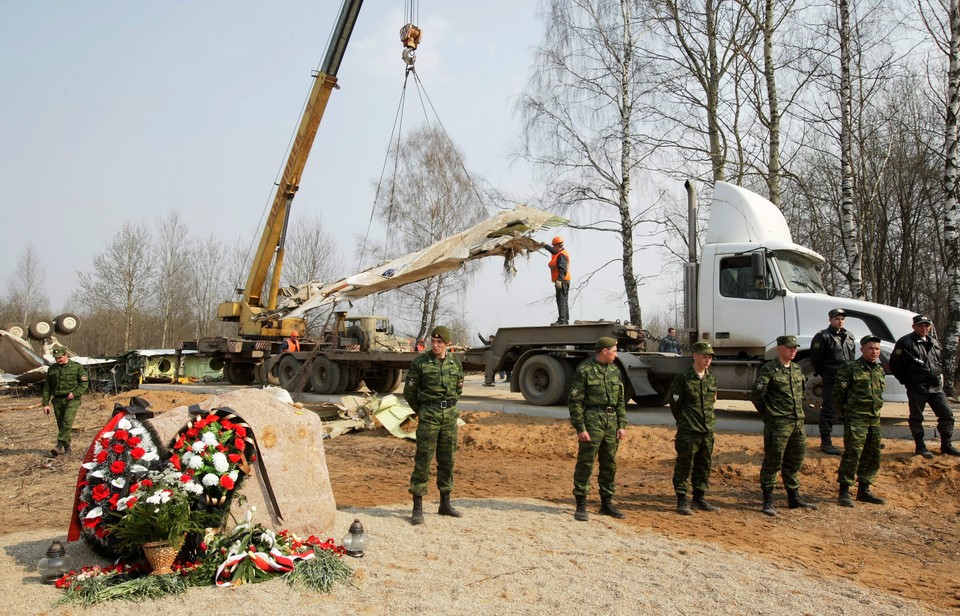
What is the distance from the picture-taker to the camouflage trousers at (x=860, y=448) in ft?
22.1

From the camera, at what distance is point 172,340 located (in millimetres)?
40156

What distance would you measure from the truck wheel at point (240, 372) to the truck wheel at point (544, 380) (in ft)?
31.9

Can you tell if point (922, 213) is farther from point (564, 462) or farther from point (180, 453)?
point (180, 453)

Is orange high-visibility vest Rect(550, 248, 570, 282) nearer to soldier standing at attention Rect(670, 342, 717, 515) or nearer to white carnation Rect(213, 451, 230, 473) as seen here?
soldier standing at attention Rect(670, 342, 717, 515)

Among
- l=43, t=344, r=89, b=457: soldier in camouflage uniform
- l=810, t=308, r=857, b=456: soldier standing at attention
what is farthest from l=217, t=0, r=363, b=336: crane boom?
l=810, t=308, r=857, b=456: soldier standing at attention

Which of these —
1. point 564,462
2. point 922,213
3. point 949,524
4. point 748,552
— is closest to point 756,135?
point 564,462

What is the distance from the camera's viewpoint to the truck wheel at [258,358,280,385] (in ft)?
55.5

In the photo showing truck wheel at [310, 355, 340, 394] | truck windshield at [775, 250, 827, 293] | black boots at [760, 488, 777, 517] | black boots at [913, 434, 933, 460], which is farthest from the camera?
truck wheel at [310, 355, 340, 394]

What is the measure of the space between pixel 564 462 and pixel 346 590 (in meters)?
5.58

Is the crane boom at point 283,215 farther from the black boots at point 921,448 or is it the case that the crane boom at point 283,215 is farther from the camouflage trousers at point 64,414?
the black boots at point 921,448

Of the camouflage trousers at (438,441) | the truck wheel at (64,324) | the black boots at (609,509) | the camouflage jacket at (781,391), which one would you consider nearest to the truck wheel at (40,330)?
the truck wheel at (64,324)

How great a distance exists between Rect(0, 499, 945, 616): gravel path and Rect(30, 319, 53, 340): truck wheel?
1975cm

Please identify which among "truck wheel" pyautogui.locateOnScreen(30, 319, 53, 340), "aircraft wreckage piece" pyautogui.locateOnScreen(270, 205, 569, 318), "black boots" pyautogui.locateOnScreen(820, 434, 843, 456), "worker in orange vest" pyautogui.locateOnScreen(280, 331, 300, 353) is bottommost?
"black boots" pyautogui.locateOnScreen(820, 434, 843, 456)

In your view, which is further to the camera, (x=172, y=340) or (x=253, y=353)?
(x=172, y=340)
